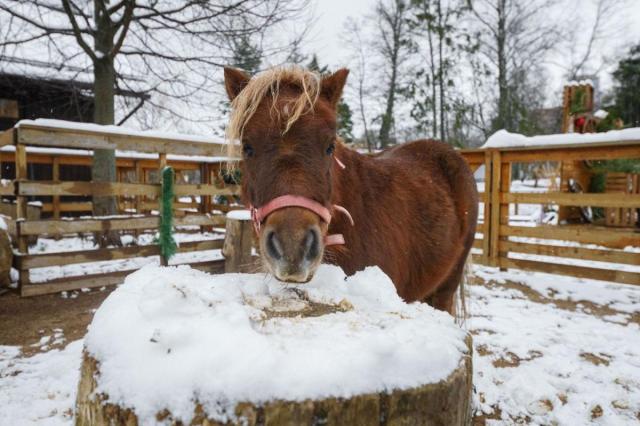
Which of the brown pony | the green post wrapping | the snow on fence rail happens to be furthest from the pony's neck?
the green post wrapping

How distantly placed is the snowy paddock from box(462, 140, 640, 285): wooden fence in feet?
1.78

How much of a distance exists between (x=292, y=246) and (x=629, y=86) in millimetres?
26639

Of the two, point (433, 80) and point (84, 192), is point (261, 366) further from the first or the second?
point (433, 80)

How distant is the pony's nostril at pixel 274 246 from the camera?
1292 millimetres

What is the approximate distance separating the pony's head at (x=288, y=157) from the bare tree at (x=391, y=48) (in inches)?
610


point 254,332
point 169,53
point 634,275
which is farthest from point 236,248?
point 169,53

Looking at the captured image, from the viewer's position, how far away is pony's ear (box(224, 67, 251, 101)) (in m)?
2.12

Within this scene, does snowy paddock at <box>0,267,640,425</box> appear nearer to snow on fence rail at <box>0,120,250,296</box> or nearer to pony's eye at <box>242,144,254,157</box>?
snow on fence rail at <box>0,120,250,296</box>

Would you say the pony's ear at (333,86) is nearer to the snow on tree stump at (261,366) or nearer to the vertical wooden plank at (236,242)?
the snow on tree stump at (261,366)

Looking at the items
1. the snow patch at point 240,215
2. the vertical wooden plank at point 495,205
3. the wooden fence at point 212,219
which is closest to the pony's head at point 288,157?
the snow patch at point 240,215

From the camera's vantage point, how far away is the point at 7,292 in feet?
15.2

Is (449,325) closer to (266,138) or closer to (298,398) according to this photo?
(298,398)

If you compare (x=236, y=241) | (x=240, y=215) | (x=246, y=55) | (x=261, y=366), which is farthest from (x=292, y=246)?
(x=246, y=55)

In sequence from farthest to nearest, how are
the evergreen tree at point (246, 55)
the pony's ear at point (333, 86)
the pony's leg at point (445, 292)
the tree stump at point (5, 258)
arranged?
the evergreen tree at point (246, 55) → the tree stump at point (5, 258) → the pony's leg at point (445, 292) → the pony's ear at point (333, 86)
